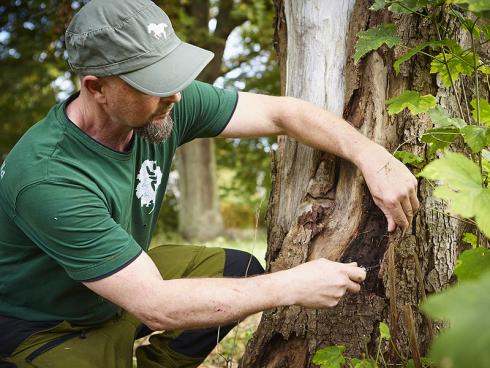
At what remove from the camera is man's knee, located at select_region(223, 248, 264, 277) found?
118 inches

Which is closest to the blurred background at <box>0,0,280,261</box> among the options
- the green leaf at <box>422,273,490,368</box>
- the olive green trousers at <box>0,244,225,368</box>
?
the olive green trousers at <box>0,244,225,368</box>

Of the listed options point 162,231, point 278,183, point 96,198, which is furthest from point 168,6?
point 96,198

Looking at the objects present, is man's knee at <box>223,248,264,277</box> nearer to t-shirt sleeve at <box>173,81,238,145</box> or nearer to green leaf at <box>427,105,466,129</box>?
t-shirt sleeve at <box>173,81,238,145</box>

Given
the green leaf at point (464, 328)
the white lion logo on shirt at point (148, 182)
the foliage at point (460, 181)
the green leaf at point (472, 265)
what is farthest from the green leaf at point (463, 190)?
the white lion logo on shirt at point (148, 182)

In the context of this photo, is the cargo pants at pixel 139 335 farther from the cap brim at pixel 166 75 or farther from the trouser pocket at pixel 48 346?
the cap brim at pixel 166 75

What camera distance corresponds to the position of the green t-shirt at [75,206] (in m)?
2.09

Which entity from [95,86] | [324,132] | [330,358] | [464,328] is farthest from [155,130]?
[464,328]

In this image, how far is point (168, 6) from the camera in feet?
28.9

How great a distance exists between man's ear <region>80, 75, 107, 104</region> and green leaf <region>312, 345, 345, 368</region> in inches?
47.9

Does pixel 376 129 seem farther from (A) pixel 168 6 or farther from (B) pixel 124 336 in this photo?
(A) pixel 168 6

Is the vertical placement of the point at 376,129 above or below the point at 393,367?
above

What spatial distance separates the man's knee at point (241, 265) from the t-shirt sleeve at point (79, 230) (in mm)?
968

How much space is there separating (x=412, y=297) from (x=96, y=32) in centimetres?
157

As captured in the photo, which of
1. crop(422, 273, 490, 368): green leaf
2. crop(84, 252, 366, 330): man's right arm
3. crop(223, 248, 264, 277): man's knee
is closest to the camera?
crop(422, 273, 490, 368): green leaf
